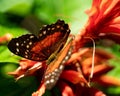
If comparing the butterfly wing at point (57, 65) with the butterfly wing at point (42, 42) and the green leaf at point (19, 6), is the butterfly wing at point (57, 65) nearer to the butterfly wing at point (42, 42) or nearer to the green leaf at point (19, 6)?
the butterfly wing at point (42, 42)

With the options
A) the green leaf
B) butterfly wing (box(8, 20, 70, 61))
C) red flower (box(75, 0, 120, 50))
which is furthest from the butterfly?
the green leaf

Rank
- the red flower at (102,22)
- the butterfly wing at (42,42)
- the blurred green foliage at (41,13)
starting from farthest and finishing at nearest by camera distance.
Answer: the blurred green foliage at (41,13) < the red flower at (102,22) < the butterfly wing at (42,42)

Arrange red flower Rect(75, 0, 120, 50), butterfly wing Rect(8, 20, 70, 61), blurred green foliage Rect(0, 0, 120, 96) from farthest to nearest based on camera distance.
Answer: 1. blurred green foliage Rect(0, 0, 120, 96)
2. red flower Rect(75, 0, 120, 50)
3. butterfly wing Rect(8, 20, 70, 61)

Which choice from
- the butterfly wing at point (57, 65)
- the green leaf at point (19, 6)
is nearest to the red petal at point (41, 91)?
the butterfly wing at point (57, 65)

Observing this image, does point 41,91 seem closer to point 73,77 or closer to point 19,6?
point 73,77

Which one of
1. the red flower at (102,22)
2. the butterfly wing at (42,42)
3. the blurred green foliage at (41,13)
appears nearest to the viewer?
the butterfly wing at (42,42)

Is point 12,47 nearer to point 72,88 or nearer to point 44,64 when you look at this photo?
point 44,64

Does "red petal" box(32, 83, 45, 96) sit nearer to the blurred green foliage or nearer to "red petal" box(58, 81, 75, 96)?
"red petal" box(58, 81, 75, 96)

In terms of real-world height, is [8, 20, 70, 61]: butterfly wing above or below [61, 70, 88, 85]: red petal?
above

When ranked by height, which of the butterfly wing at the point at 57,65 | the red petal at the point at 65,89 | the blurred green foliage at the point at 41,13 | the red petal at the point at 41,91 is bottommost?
the red petal at the point at 65,89
